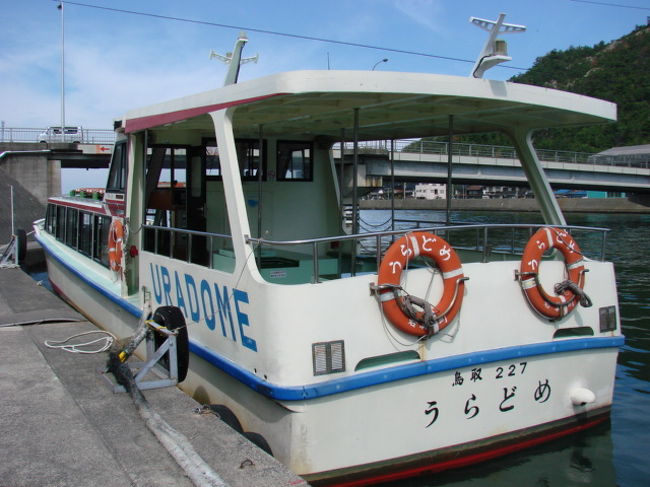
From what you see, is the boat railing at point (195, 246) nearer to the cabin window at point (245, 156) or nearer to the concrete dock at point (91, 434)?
the cabin window at point (245, 156)

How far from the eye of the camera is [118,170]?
27.2ft

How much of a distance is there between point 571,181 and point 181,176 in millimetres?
29317

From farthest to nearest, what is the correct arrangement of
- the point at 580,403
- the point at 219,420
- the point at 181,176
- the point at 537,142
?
the point at 537,142 < the point at 181,176 < the point at 580,403 < the point at 219,420

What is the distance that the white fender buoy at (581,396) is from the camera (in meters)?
5.50

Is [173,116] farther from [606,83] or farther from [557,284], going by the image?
[606,83]

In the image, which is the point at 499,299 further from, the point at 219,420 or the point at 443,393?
the point at 219,420

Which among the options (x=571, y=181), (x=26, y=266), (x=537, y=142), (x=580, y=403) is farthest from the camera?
(x=537, y=142)

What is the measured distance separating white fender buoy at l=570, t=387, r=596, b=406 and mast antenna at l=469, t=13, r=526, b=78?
2958mm

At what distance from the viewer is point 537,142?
8056cm

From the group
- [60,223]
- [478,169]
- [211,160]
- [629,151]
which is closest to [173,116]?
[211,160]

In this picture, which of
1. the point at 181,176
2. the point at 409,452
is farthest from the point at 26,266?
the point at 409,452

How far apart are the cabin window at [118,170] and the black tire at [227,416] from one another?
3924mm

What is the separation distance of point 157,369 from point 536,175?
4500mm

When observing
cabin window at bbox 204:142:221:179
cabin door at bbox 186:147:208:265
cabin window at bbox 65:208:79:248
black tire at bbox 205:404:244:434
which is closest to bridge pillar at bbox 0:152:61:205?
cabin window at bbox 65:208:79:248
